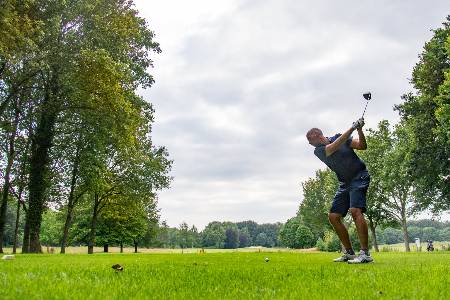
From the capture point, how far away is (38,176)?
29641mm

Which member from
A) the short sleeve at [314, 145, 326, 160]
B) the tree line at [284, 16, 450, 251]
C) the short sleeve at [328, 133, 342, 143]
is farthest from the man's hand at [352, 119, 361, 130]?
the tree line at [284, 16, 450, 251]

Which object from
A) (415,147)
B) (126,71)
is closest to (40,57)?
(126,71)

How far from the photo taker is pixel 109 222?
237 ft

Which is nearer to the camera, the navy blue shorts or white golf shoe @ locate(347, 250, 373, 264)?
white golf shoe @ locate(347, 250, 373, 264)

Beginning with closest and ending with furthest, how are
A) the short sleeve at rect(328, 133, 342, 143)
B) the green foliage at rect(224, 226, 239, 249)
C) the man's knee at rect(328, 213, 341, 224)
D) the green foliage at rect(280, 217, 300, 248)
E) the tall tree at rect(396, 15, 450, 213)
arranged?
1. the short sleeve at rect(328, 133, 342, 143)
2. the man's knee at rect(328, 213, 341, 224)
3. the tall tree at rect(396, 15, 450, 213)
4. the green foliage at rect(280, 217, 300, 248)
5. the green foliage at rect(224, 226, 239, 249)

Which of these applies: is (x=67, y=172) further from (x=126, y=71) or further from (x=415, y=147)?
(x=415, y=147)

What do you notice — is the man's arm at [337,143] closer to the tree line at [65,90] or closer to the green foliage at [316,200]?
the tree line at [65,90]

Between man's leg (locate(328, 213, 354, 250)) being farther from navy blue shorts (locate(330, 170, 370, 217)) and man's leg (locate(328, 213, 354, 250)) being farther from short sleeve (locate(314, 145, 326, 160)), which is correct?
short sleeve (locate(314, 145, 326, 160))

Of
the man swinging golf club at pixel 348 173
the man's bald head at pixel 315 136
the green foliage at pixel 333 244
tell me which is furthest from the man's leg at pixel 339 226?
the green foliage at pixel 333 244

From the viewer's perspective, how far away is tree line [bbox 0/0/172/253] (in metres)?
22.5

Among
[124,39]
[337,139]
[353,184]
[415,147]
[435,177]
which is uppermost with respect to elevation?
[124,39]

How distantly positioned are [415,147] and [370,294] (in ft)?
114

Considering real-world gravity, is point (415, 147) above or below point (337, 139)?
above

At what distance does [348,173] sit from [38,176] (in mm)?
25110
